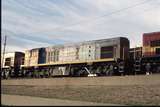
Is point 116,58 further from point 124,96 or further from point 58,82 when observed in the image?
point 124,96

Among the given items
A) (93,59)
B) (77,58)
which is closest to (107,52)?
(93,59)

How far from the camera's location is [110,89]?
22469 millimetres

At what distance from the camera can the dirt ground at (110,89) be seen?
19.0 m

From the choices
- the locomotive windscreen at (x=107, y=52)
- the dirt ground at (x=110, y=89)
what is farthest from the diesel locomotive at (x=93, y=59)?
the dirt ground at (x=110, y=89)

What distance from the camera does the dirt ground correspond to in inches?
750

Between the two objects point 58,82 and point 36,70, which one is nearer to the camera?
point 58,82

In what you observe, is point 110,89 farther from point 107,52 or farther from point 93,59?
point 93,59

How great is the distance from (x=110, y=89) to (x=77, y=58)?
34.7 ft

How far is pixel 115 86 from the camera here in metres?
23.0

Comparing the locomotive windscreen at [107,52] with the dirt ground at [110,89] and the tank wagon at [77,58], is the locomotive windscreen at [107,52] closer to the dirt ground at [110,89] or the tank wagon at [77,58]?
the tank wagon at [77,58]

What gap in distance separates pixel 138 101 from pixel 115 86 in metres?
4.74

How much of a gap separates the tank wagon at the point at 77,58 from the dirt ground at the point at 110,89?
2.95 m

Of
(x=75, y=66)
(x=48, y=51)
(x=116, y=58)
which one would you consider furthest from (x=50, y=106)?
(x=48, y=51)

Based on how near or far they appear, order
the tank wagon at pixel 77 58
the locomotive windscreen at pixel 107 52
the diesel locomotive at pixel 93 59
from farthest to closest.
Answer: the locomotive windscreen at pixel 107 52 → the tank wagon at pixel 77 58 → the diesel locomotive at pixel 93 59
